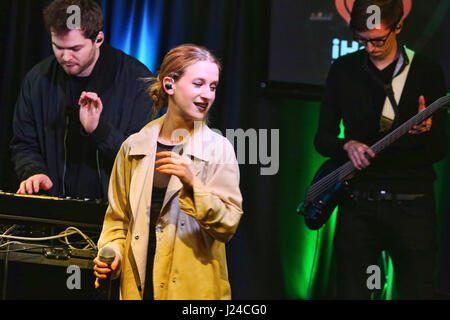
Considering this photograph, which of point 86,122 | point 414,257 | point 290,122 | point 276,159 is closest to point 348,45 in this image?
point 290,122

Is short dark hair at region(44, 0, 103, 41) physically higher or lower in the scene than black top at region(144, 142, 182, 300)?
higher

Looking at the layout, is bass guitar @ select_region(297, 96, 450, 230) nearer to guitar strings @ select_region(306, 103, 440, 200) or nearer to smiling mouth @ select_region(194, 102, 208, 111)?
guitar strings @ select_region(306, 103, 440, 200)

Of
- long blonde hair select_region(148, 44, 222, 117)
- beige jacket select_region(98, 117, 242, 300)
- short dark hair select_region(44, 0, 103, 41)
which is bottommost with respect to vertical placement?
beige jacket select_region(98, 117, 242, 300)

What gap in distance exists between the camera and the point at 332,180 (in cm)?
335

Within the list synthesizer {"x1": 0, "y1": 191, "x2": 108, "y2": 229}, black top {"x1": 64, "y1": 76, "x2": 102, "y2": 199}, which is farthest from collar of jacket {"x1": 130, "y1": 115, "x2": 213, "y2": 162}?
black top {"x1": 64, "y1": 76, "x2": 102, "y2": 199}

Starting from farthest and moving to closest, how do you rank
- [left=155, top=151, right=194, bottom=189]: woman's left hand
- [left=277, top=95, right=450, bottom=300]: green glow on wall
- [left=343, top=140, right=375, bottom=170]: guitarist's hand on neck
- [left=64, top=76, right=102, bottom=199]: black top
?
[left=277, top=95, right=450, bottom=300]: green glow on wall, [left=64, top=76, right=102, bottom=199]: black top, [left=343, top=140, right=375, bottom=170]: guitarist's hand on neck, [left=155, top=151, right=194, bottom=189]: woman's left hand

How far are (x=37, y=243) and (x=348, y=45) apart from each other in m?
2.88

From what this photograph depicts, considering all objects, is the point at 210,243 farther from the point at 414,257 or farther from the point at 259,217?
the point at 259,217

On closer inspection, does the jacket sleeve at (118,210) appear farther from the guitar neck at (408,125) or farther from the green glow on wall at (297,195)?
the green glow on wall at (297,195)

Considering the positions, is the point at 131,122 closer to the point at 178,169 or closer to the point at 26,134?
the point at 26,134

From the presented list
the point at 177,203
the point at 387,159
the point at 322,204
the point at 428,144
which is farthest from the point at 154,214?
the point at 428,144

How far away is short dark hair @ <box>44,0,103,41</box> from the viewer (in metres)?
3.16

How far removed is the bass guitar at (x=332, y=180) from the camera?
301 cm
